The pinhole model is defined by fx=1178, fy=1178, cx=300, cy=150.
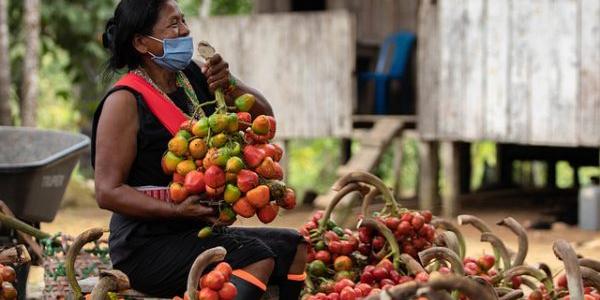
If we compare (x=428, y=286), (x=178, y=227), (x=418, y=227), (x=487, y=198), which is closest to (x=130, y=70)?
(x=178, y=227)

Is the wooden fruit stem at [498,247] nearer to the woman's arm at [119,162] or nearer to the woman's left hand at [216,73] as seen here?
the woman's left hand at [216,73]

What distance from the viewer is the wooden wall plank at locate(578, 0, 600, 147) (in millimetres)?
11375

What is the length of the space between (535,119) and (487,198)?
399 centimetres

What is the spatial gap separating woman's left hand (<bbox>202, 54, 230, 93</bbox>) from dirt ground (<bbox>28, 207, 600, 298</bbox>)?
156 inches

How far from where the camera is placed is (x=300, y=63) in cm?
1421

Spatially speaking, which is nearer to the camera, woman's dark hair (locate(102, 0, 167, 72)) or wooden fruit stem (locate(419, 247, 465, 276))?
wooden fruit stem (locate(419, 247, 465, 276))

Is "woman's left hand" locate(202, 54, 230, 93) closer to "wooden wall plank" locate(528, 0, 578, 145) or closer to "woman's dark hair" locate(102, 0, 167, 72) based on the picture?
"woman's dark hair" locate(102, 0, 167, 72)

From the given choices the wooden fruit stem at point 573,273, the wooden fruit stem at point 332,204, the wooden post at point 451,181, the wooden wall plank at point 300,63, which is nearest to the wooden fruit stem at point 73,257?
the wooden fruit stem at point 332,204

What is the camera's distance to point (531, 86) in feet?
39.0

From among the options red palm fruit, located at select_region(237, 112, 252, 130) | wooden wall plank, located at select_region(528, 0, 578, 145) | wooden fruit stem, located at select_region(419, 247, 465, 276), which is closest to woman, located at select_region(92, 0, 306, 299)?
red palm fruit, located at select_region(237, 112, 252, 130)

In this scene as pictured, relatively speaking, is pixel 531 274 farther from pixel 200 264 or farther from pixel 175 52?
pixel 175 52

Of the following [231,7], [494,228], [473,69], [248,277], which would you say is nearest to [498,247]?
[248,277]

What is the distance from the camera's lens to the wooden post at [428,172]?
13.4 m

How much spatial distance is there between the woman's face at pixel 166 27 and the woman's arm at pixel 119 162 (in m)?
0.23
